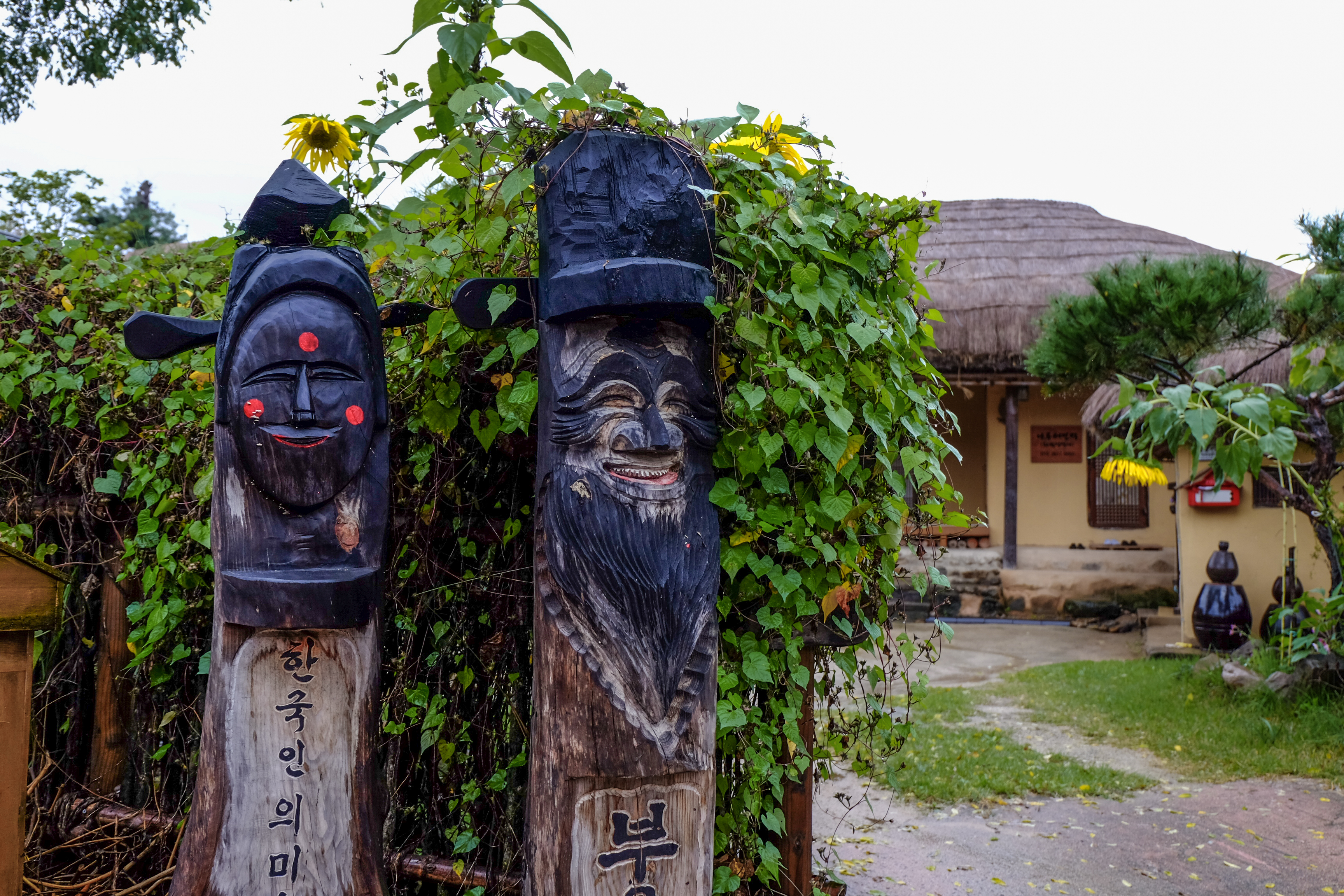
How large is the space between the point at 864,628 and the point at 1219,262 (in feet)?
12.7

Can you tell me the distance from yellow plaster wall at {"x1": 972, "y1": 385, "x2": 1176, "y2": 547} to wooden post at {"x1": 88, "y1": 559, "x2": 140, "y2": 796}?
8979 millimetres

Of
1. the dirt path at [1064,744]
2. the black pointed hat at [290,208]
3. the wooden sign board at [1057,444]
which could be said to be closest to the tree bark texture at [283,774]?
the black pointed hat at [290,208]

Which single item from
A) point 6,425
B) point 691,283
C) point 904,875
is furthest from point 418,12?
point 904,875

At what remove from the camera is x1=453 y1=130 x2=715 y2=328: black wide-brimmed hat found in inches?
74.4

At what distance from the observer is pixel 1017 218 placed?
40.6 feet

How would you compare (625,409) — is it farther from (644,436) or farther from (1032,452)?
(1032,452)

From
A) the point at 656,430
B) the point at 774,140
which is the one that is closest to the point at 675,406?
the point at 656,430

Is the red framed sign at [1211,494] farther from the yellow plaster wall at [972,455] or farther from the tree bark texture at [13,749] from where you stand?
the tree bark texture at [13,749]

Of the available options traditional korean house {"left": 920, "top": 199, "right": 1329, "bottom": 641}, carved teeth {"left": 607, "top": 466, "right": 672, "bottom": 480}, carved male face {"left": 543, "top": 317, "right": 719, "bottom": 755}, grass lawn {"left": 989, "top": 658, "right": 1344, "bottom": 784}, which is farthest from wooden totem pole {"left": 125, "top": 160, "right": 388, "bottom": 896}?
traditional korean house {"left": 920, "top": 199, "right": 1329, "bottom": 641}

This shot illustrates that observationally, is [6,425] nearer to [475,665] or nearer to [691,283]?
[475,665]

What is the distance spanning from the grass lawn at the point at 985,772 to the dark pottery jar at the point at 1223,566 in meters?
2.94

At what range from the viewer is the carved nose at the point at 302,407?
205 cm

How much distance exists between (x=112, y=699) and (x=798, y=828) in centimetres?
228

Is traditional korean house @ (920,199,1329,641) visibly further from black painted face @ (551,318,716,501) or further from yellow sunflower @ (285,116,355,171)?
black painted face @ (551,318,716,501)
